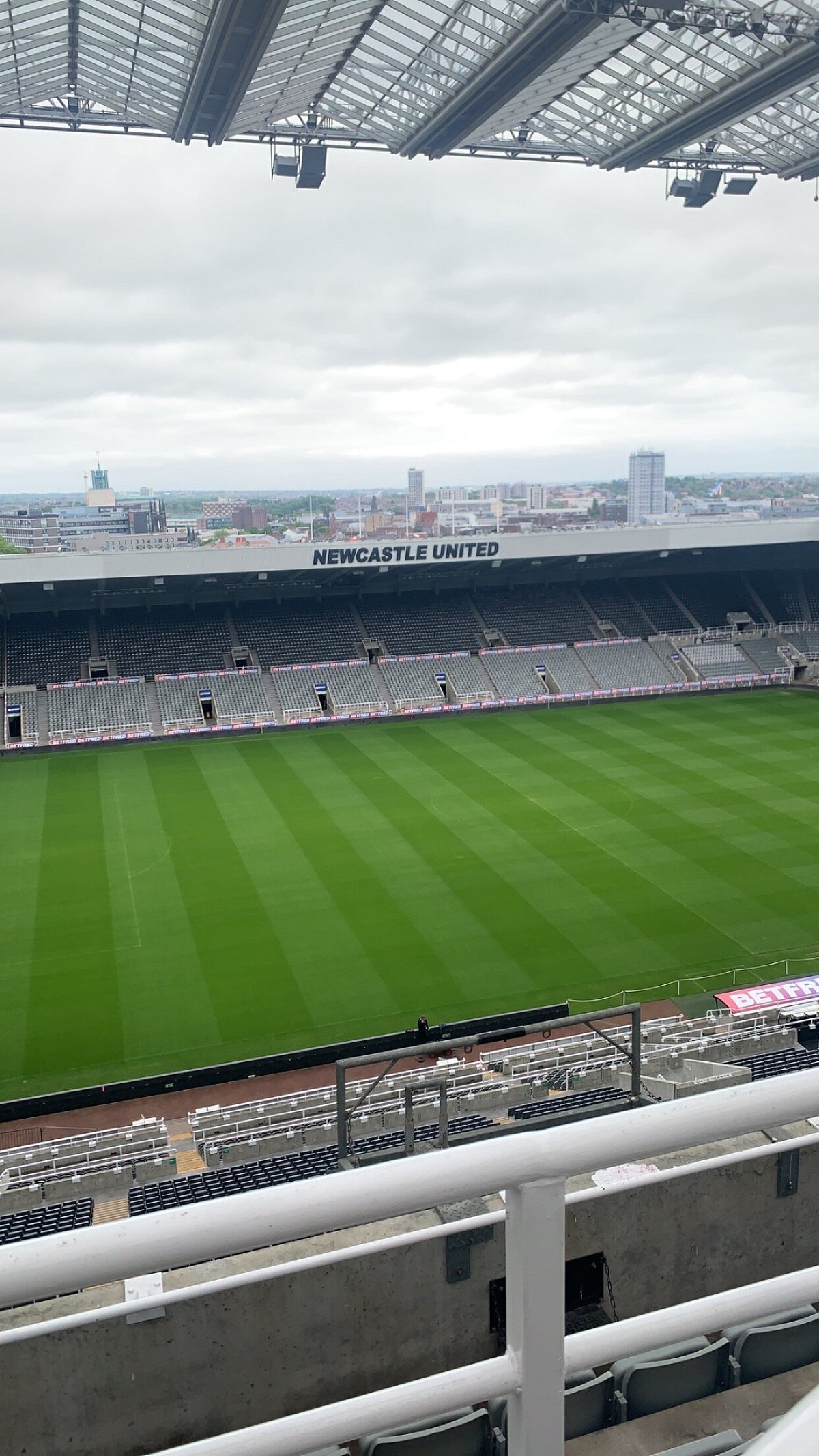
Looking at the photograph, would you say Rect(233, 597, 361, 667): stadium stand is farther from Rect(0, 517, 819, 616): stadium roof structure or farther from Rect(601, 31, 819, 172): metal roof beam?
Rect(601, 31, 819, 172): metal roof beam

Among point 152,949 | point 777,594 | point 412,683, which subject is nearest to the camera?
point 152,949

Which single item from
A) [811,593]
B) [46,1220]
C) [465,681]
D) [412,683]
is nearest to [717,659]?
[811,593]

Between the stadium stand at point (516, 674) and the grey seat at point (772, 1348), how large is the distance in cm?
4221

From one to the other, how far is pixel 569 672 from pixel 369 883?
23.6 metres

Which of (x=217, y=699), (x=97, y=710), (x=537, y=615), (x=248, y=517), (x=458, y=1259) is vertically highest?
(x=248, y=517)

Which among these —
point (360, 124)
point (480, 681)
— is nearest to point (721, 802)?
point (480, 681)

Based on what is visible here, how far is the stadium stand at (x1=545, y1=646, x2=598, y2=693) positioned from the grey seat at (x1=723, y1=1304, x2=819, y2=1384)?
4334 cm

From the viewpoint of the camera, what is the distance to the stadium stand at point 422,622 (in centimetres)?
4841

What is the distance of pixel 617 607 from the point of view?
175 ft

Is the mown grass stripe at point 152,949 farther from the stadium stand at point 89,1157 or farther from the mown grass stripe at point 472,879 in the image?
the mown grass stripe at point 472,879

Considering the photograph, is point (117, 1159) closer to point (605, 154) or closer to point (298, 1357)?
point (298, 1357)

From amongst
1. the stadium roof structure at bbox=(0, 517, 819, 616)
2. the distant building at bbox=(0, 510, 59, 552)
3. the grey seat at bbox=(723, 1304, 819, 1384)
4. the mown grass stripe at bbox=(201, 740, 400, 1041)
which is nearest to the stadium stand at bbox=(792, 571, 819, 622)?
the stadium roof structure at bbox=(0, 517, 819, 616)

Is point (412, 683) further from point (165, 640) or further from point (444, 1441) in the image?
point (444, 1441)

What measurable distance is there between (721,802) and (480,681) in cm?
1632
